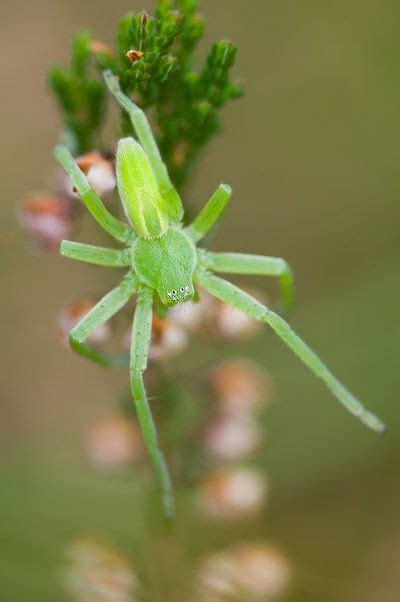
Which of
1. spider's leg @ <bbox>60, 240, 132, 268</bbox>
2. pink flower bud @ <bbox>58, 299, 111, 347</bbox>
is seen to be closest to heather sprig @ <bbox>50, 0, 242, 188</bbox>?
spider's leg @ <bbox>60, 240, 132, 268</bbox>

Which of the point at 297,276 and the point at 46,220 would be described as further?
the point at 297,276

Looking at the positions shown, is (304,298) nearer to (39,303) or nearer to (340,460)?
(340,460)

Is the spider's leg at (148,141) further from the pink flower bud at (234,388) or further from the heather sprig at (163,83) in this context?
the pink flower bud at (234,388)

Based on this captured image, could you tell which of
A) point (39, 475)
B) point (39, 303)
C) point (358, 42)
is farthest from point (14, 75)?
point (39, 475)

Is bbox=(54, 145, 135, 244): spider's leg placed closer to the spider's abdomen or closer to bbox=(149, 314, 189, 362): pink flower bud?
the spider's abdomen

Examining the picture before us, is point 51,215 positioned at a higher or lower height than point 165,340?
higher

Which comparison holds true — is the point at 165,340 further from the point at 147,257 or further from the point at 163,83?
the point at 163,83

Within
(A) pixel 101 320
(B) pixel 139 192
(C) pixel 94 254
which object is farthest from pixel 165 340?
(B) pixel 139 192
